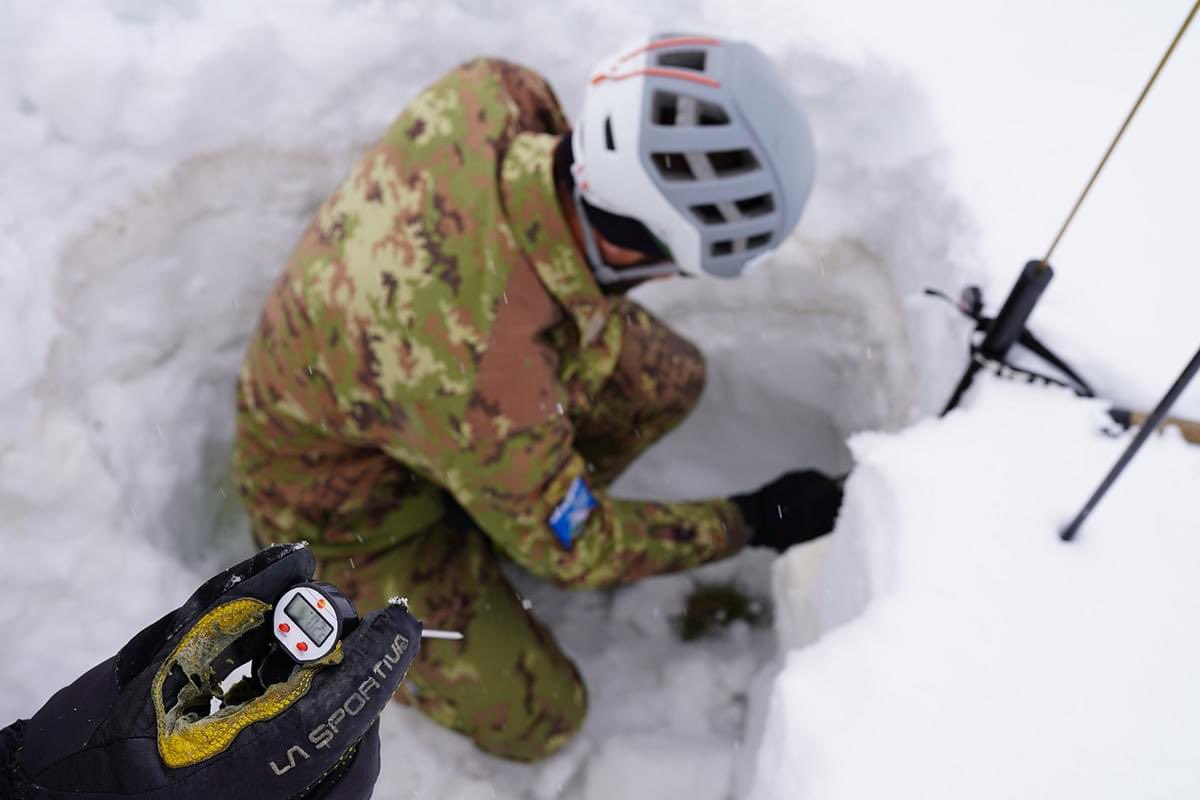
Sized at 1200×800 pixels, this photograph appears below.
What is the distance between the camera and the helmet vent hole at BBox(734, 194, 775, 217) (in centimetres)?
131

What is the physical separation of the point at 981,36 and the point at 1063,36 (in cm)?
19

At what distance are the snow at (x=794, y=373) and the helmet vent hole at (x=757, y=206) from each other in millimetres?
403

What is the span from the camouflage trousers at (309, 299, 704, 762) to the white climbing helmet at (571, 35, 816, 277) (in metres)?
0.45

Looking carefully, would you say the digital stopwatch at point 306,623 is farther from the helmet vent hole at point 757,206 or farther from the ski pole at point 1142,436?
the ski pole at point 1142,436

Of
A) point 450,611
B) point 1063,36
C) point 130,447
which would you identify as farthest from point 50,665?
point 1063,36

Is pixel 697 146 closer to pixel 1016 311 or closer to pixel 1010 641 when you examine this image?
pixel 1016 311

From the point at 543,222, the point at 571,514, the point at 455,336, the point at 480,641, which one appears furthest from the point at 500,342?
the point at 480,641

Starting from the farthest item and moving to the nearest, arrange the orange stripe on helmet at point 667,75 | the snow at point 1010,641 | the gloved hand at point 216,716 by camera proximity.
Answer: the orange stripe on helmet at point 667,75 → the snow at point 1010,641 → the gloved hand at point 216,716

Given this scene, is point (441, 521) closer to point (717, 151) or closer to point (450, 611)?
point (450, 611)

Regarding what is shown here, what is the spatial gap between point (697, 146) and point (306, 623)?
0.83m

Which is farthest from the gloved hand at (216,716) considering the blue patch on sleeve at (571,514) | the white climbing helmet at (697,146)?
the white climbing helmet at (697,146)

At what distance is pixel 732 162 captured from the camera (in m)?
1.28

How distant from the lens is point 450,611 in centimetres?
179

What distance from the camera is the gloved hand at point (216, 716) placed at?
0.85 m
